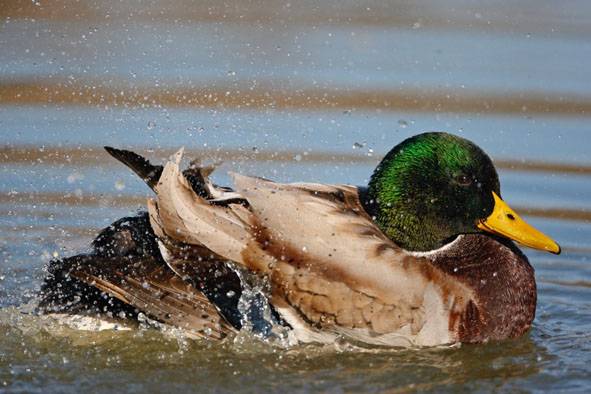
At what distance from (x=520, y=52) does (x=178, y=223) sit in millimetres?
5529

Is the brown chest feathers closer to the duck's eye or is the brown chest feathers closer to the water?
the water

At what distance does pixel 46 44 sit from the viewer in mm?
9773

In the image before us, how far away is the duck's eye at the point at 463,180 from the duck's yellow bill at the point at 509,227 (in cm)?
18

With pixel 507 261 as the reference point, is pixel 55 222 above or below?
below

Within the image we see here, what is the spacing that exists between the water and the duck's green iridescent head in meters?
0.68

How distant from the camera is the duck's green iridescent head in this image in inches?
219

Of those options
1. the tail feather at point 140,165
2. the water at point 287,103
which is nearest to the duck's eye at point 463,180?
the water at point 287,103

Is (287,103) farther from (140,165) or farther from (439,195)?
(140,165)

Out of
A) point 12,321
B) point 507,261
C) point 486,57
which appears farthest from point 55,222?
point 486,57

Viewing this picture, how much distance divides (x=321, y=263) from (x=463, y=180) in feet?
3.26

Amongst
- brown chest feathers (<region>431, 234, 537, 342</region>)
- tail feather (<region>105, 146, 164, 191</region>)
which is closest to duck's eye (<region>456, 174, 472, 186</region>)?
brown chest feathers (<region>431, 234, 537, 342</region>)

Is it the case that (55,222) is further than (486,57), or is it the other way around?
(486,57)

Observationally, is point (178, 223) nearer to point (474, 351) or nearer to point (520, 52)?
point (474, 351)

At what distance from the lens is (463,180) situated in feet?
18.3
